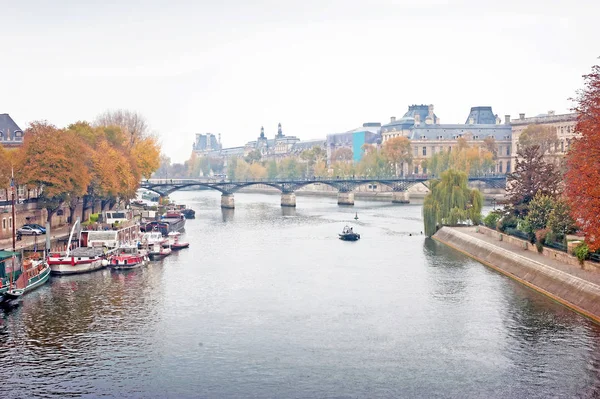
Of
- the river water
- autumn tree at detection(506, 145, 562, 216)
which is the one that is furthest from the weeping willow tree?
the river water

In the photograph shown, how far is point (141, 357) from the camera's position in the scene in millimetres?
40406

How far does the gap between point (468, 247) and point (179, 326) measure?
129 ft

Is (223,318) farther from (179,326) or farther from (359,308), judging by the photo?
(359,308)

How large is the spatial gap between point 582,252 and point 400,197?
116620 mm

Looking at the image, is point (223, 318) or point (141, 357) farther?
point (223, 318)

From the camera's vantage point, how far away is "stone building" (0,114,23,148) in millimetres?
124562

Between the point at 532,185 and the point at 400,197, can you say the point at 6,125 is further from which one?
the point at 532,185

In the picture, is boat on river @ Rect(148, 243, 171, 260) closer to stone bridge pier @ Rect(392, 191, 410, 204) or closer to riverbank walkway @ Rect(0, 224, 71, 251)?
riverbank walkway @ Rect(0, 224, 71, 251)

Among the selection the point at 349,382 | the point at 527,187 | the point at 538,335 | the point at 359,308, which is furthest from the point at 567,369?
the point at 527,187

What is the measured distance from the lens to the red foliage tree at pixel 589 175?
4731cm

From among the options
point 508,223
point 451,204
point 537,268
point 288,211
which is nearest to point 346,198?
point 288,211

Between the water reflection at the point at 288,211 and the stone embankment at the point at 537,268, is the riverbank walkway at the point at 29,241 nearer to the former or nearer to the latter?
the stone embankment at the point at 537,268

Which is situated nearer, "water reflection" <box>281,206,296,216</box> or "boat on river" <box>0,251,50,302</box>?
"boat on river" <box>0,251,50,302</box>

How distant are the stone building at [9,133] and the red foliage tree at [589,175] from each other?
327 feet
